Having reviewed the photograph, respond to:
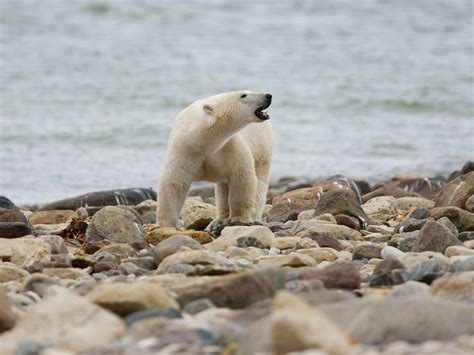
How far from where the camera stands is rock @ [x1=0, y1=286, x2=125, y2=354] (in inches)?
183

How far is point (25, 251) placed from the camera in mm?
7383

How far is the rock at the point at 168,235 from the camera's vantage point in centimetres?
836

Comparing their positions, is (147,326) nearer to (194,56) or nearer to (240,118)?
(240,118)

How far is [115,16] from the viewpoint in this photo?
34750mm

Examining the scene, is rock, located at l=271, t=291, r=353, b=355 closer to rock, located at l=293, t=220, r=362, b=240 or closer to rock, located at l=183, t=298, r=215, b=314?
rock, located at l=183, t=298, r=215, b=314

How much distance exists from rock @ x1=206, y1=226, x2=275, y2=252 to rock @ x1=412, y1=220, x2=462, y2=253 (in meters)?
1.09

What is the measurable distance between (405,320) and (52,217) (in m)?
6.71

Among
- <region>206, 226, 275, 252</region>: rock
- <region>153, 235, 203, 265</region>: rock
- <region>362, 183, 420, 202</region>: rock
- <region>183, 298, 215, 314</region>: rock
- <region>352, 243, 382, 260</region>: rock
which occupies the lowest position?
<region>362, 183, 420, 202</region>: rock

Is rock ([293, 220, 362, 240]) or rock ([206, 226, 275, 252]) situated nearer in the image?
rock ([206, 226, 275, 252])

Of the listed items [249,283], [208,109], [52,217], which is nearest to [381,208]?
[208,109]

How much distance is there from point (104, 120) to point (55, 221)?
9283 millimetres

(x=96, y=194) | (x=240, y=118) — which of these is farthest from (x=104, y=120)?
(x=240, y=118)

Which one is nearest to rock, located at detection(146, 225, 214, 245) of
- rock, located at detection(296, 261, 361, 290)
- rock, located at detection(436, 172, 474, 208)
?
rock, located at detection(296, 261, 361, 290)

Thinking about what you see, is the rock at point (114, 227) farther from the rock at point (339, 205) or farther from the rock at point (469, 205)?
the rock at point (469, 205)
